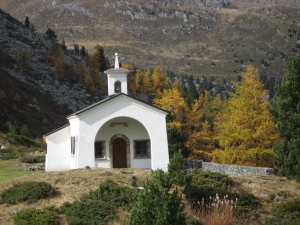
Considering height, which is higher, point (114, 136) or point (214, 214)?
point (114, 136)

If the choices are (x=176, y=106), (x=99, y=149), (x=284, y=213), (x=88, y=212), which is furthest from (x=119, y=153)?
(x=284, y=213)

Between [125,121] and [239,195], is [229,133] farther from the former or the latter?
[239,195]

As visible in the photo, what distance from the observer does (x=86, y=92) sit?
286 feet

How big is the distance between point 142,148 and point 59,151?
6342 millimetres

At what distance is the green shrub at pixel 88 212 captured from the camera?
1478cm

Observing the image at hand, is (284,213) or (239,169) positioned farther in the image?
(239,169)

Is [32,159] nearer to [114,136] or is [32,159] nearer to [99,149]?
[99,149]

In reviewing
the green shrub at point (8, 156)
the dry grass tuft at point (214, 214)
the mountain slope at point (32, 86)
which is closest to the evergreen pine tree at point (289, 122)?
the dry grass tuft at point (214, 214)

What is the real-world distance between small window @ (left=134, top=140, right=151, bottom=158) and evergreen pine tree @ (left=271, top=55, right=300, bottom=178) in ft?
28.5

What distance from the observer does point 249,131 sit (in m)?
29.0

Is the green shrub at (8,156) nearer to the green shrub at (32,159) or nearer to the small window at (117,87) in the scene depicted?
the green shrub at (32,159)

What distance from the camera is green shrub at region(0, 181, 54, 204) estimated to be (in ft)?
54.8

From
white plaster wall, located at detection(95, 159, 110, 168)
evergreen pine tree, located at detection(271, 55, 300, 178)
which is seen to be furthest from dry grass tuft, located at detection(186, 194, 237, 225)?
white plaster wall, located at detection(95, 159, 110, 168)

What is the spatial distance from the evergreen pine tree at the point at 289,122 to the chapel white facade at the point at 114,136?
740 centimetres
